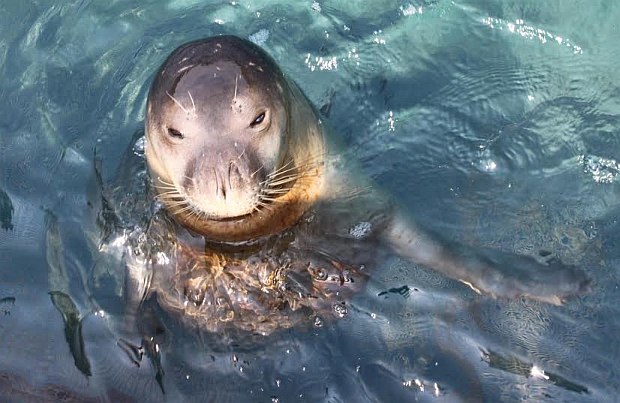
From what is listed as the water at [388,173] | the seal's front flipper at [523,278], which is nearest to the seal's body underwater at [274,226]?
the seal's front flipper at [523,278]

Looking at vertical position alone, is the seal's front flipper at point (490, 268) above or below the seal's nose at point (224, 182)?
below

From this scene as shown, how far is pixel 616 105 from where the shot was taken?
5.48m

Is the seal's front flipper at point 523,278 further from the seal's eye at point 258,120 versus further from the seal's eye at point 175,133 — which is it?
the seal's eye at point 175,133

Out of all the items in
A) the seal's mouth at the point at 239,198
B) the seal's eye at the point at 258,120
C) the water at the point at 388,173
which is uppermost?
the seal's eye at the point at 258,120

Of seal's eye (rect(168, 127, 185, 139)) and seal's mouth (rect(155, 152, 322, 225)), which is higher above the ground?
seal's eye (rect(168, 127, 185, 139))

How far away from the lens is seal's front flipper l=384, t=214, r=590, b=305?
4195 mm

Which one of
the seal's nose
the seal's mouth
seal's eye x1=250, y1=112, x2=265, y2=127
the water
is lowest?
the water

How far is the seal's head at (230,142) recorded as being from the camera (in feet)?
12.0

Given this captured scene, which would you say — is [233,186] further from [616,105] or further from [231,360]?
[616,105]

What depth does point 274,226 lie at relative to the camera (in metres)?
4.26

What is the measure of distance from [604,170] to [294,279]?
205cm

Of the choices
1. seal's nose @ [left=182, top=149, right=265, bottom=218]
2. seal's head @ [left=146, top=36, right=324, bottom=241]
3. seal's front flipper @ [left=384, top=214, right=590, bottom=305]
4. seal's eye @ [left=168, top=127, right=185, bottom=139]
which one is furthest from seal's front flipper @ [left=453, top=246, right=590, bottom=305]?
seal's eye @ [left=168, top=127, right=185, bottom=139]

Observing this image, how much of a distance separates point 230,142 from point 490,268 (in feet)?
5.01

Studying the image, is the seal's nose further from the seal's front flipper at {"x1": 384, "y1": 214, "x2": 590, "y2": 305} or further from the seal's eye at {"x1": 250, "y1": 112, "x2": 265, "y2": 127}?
the seal's front flipper at {"x1": 384, "y1": 214, "x2": 590, "y2": 305}
